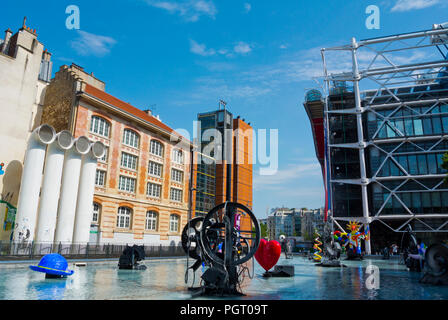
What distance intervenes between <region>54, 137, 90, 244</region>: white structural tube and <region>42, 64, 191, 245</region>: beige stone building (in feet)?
12.2

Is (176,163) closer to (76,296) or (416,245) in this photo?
(416,245)

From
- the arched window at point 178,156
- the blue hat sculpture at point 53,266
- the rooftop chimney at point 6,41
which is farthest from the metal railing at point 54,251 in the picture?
the rooftop chimney at point 6,41

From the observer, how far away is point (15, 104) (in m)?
34.0

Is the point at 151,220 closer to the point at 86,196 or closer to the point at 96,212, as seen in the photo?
the point at 96,212

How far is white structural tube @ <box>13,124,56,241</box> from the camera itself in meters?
26.1

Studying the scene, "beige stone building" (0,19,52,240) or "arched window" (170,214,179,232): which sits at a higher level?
"beige stone building" (0,19,52,240)

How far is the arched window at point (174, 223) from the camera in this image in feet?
148

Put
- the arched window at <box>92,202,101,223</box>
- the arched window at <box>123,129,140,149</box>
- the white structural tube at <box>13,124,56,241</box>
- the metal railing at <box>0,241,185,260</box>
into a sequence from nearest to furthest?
the metal railing at <box>0,241,185,260</box>
the white structural tube at <box>13,124,56,241</box>
the arched window at <box>92,202,101,223</box>
the arched window at <box>123,129,140,149</box>

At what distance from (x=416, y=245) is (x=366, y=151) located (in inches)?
1427

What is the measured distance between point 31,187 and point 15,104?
12217mm

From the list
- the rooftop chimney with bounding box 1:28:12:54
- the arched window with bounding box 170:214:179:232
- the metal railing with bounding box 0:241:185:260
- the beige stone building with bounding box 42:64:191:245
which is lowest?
the metal railing with bounding box 0:241:185:260

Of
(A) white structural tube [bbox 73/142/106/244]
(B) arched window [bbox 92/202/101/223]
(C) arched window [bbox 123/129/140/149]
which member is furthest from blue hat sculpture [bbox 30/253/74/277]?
(C) arched window [bbox 123/129/140/149]

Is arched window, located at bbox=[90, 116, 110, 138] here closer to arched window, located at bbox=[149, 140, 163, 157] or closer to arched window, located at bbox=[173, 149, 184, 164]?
arched window, located at bbox=[149, 140, 163, 157]
